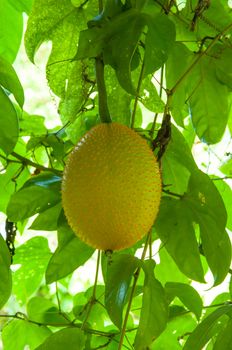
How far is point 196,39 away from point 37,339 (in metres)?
0.47

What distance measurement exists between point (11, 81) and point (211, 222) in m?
0.26

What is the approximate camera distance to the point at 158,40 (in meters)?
0.60

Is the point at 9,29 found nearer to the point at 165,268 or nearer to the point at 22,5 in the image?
the point at 22,5

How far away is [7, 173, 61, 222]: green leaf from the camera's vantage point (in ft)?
2.32

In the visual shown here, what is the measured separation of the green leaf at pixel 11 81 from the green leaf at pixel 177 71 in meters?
0.19

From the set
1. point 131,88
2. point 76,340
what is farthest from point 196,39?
point 76,340

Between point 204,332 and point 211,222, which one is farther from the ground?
point 211,222

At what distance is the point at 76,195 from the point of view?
0.52 m

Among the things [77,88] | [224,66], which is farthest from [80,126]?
[224,66]

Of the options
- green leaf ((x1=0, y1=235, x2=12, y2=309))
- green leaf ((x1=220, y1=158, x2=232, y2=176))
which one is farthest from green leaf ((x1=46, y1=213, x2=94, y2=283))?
green leaf ((x1=220, y1=158, x2=232, y2=176))

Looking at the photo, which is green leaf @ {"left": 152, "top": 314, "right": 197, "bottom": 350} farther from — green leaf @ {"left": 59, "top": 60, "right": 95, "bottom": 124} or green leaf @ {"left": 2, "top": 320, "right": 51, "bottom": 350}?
green leaf @ {"left": 59, "top": 60, "right": 95, "bottom": 124}

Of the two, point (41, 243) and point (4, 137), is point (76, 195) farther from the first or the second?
point (41, 243)

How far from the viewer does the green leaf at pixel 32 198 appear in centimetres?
71

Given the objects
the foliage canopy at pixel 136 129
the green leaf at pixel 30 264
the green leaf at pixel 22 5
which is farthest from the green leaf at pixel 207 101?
the green leaf at pixel 30 264
